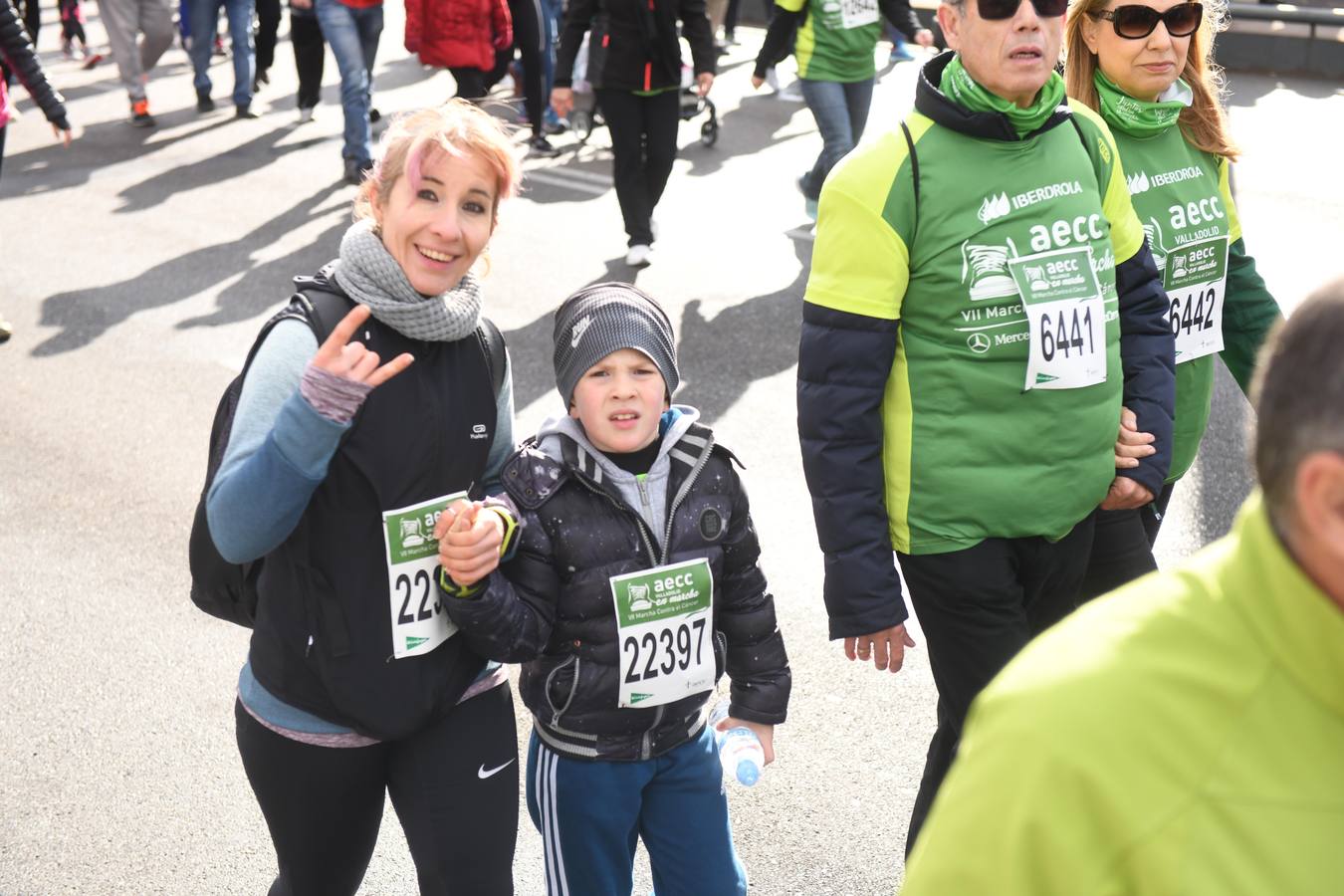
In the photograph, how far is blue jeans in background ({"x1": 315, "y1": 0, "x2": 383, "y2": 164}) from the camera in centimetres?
1047

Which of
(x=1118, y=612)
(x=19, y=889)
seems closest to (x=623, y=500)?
(x=1118, y=612)

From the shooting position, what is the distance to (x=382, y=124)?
12.3 m

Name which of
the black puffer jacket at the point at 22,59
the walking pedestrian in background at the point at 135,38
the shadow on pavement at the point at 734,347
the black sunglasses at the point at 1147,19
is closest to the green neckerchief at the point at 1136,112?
the black sunglasses at the point at 1147,19

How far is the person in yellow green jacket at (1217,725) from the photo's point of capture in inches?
49.9

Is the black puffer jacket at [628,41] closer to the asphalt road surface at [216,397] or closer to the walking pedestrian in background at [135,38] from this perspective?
the asphalt road surface at [216,397]

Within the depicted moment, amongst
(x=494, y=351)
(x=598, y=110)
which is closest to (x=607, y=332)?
(x=494, y=351)

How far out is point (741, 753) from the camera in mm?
3051

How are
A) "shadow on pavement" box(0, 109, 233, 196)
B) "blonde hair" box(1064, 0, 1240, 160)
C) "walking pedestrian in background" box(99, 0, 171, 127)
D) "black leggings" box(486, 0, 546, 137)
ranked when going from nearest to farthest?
"blonde hair" box(1064, 0, 1240, 160), "black leggings" box(486, 0, 546, 137), "shadow on pavement" box(0, 109, 233, 196), "walking pedestrian in background" box(99, 0, 171, 127)

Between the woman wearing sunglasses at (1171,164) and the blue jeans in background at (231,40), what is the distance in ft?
34.2

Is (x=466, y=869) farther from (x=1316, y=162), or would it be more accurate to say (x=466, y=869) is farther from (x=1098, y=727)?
→ (x=1316, y=162)

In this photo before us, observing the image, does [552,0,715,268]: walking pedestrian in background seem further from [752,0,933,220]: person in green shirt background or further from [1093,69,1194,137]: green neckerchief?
[1093,69,1194,137]: green neckerchief

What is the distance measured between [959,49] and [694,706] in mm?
1362

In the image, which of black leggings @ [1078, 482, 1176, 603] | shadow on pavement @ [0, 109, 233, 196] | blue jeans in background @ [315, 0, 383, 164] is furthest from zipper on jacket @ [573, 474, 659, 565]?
shadow on pavement @ [0, 109, 233, 196]

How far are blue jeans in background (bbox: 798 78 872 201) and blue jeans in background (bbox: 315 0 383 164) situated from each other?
3.33 metres
